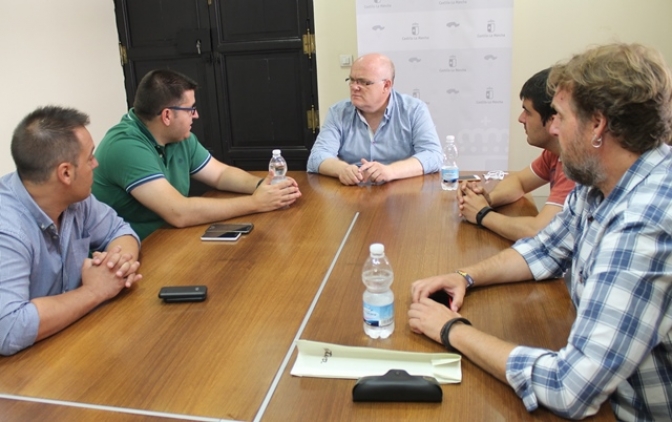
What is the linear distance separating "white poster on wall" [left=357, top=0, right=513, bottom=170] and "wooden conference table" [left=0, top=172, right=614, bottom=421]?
2.20 metres

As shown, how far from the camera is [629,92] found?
44.6 inches

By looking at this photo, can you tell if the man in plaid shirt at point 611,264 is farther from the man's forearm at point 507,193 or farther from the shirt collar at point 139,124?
the shirt collar at point 139,124

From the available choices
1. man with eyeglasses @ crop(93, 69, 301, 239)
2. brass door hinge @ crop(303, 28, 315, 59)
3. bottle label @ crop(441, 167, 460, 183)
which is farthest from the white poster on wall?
man with eyeglasses @ crop(93, 69, 301, 239)

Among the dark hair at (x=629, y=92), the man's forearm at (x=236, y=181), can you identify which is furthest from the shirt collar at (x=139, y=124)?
the dark hair at (x=629, y=92)

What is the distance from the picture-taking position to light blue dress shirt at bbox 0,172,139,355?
1.33 meters

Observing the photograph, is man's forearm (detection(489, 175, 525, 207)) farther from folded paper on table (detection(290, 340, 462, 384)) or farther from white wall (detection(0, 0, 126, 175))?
white wall (detection(0, 0, 126, 175))

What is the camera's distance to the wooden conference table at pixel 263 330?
3.58 ft

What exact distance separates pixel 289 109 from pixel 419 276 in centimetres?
327

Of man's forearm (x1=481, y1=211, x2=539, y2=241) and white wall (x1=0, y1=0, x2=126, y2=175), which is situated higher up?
white wall (x1=0, y1=0, x2=126, y2=175)

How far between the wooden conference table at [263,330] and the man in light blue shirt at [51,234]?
0.20ft

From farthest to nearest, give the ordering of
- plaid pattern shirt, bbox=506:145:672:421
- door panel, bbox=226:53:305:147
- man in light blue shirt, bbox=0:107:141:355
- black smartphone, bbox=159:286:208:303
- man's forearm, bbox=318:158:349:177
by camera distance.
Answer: door panel, bbox=226:53:305:147 → man's forearm, bbox=318:158:349:177 → black smartphone, bbox=159:286:208:303 → man in light blue shirt, bbox=0:107:141:355 → plaid pattern shirt, bbox=506:145:672:421

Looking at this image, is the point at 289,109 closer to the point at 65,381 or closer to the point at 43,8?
the point at 43,8

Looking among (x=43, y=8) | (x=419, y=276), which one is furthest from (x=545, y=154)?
(x=43, y=8)

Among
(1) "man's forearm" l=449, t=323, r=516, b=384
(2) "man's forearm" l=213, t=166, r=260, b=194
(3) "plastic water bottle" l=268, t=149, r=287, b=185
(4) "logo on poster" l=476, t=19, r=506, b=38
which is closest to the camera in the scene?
(1) "man's forearm" l=449, t=323, r=516, b=384
